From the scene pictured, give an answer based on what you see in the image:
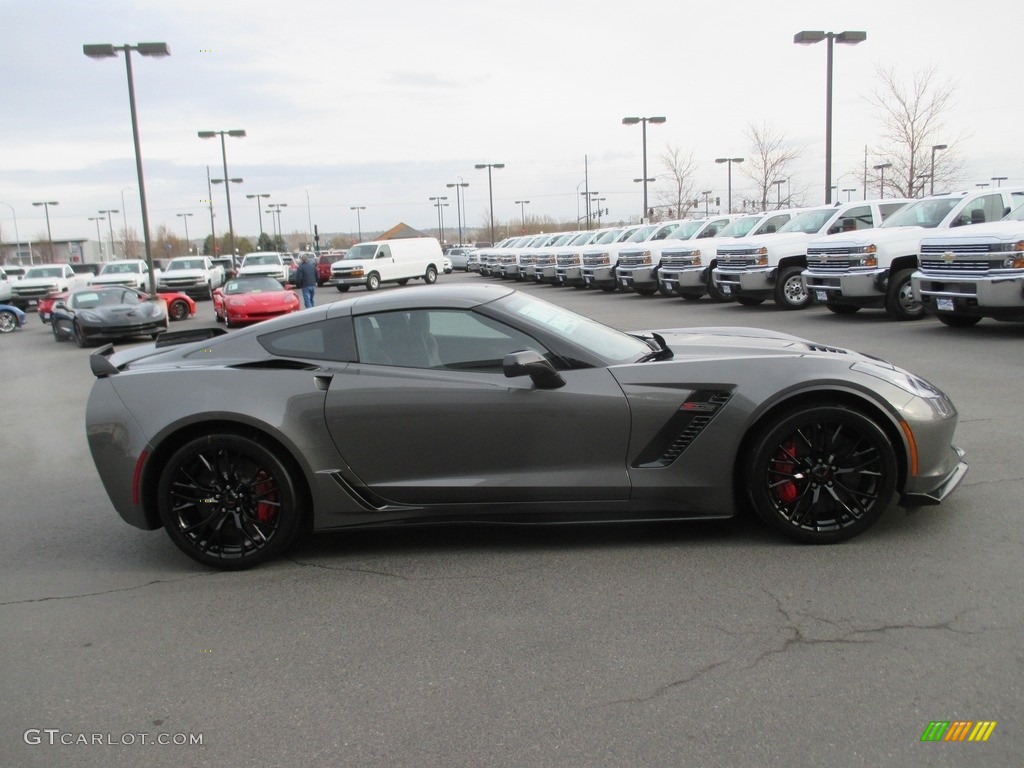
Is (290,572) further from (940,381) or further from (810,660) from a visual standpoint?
(940,381)

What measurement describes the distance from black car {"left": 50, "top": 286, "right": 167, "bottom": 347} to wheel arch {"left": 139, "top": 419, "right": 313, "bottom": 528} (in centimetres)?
1467

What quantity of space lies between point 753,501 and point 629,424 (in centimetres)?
72

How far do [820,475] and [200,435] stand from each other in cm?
315

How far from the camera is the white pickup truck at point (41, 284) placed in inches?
1391

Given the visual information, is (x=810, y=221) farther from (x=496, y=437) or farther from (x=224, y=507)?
(x=224, y=507)

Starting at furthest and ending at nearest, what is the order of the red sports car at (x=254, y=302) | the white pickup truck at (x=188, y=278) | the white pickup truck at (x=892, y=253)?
the white pickup truck at (x=188, y=278), the red sports car at (x=254, y=302), the white pickup truck at (x=892, y=253)

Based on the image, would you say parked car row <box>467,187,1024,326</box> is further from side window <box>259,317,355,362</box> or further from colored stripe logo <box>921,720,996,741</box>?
colored stripe logo <box>921,720,996,741</box>

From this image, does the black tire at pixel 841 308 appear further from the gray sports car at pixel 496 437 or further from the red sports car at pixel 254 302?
the red sports car at pixel 254 302

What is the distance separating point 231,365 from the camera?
15.5ft

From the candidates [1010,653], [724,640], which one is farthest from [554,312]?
[1010,653]

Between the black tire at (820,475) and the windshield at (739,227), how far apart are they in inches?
675

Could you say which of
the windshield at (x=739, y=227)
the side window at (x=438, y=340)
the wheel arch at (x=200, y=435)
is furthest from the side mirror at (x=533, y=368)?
the windshield at (x=739, y=227)

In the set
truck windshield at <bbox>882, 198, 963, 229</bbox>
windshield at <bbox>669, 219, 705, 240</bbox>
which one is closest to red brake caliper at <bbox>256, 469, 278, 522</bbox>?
truck windshield at <bbox>882, 198, 963, 229</bbox>

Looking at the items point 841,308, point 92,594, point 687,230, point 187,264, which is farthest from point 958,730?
point 187,264
